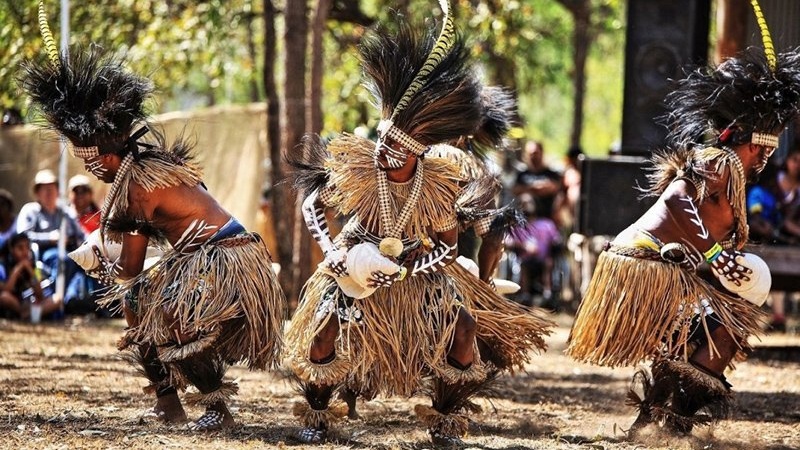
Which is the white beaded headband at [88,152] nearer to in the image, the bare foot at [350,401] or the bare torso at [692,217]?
the bare foot at [350,401]

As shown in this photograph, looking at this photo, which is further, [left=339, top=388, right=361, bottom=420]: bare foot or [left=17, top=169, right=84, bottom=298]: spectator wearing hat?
[left=17, top=169, right=84, bottom=298]: spectator wearing hat

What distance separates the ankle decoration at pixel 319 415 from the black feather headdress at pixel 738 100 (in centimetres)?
194

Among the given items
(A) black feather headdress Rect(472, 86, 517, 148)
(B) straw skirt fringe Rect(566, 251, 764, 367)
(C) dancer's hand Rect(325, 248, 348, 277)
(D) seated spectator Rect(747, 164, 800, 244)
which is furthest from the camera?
(D) seated spectator Rect(747, 164, 800, 244)

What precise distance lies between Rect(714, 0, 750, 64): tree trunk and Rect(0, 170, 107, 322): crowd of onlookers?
16.9ft

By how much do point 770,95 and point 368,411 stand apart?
8.09ft

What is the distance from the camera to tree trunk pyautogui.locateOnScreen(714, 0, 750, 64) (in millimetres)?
9859

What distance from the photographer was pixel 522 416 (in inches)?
255

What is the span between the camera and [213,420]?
5527 millimetres

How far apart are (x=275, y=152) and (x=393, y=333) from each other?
6.49 meters

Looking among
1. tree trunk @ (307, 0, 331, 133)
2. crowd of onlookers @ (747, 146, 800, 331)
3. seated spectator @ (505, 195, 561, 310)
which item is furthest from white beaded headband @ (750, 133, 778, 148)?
seated spectator @ (505, 195, 561, 310)

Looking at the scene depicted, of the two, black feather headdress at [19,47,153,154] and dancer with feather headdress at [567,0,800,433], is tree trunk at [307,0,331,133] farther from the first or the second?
dancer with feather headdress at [567,0,800,433]

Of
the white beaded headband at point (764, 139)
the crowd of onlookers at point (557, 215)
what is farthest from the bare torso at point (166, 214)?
the crowd of onlookers at point (557, 215)

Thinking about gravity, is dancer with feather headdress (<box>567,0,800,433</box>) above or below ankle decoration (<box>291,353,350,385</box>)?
above

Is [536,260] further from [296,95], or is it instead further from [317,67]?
[317,67]
